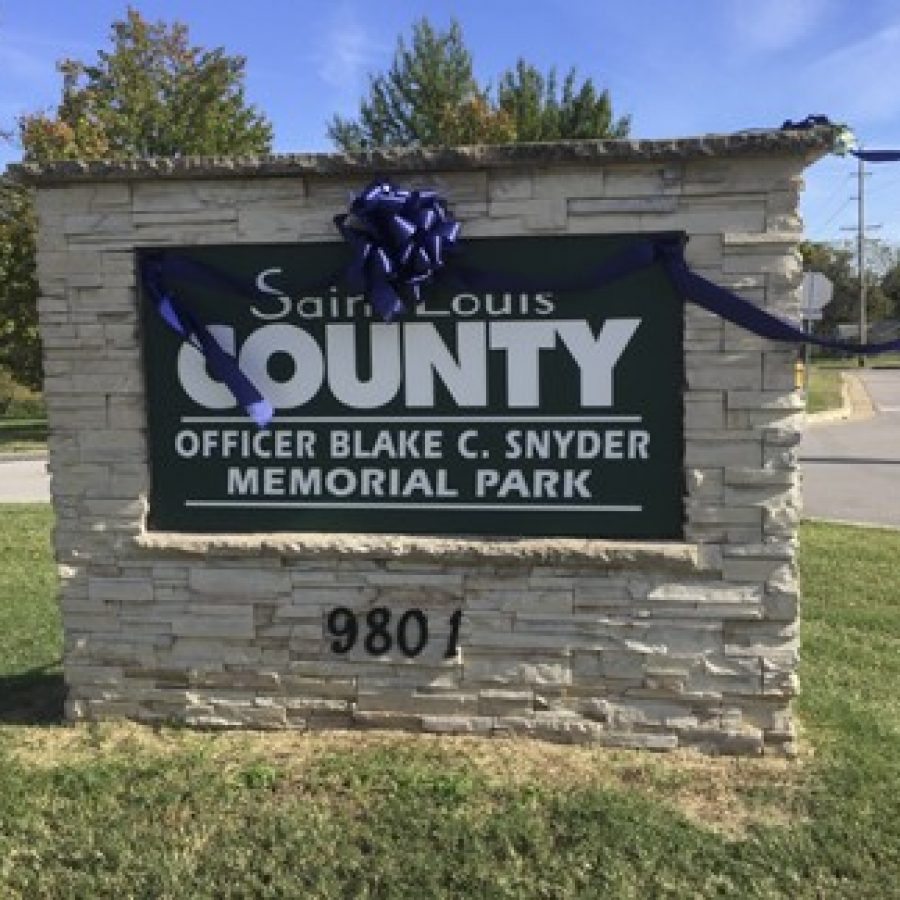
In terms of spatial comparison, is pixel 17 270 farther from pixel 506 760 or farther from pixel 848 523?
pixel 506 760

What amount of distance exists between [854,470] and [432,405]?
11800 millimetres

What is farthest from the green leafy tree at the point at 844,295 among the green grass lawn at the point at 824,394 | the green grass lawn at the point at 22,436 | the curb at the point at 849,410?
the green grass lawn at the point at 22,436

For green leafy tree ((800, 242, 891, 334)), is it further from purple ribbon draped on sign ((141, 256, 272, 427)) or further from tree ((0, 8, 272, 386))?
purple ribbon draped on sign ((141, 256, 272, 427))

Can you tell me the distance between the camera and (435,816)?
11.9 ft

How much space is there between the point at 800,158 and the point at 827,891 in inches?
95.5

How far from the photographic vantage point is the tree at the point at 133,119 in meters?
21.5

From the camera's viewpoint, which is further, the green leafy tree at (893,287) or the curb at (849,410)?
the green leafy tree at (893,287)

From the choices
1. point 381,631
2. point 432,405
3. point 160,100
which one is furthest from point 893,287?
point 381,631

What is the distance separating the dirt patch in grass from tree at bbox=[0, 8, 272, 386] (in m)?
18.7

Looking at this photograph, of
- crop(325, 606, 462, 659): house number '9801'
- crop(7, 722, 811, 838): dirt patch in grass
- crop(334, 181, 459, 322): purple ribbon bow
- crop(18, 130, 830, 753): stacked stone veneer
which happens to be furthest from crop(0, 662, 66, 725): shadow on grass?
crop(334, 181, 459, 322): purple ribbon bow

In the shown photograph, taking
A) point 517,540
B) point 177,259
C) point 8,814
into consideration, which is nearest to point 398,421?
point 517,540

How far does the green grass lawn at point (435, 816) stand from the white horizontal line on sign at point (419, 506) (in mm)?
907

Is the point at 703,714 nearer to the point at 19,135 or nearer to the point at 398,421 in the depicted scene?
the point at 398,421

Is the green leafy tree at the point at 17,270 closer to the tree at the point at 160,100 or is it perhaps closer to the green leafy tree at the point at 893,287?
the tree at the point at 160,100
